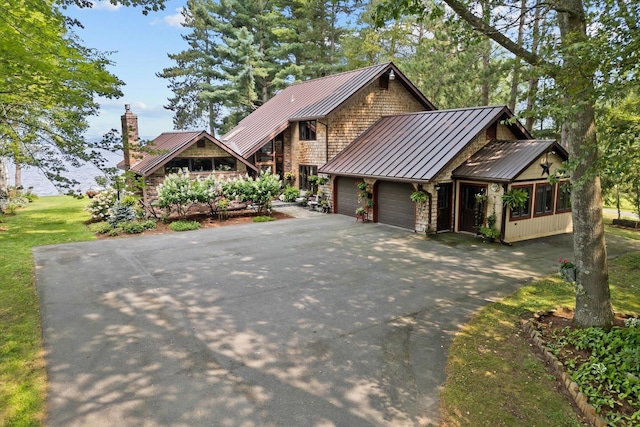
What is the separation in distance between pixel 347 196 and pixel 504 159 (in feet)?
23.8

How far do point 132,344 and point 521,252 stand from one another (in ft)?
38.1

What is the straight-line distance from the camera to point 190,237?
1527 cm

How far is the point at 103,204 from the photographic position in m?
18.7

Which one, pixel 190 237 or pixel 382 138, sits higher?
pixel 382 138

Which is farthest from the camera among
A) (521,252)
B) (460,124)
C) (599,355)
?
(460,124)

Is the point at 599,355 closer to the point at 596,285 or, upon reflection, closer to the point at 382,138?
the point at 596,285

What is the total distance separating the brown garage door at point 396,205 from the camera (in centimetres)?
1612

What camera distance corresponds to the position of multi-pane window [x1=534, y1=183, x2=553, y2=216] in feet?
48.7

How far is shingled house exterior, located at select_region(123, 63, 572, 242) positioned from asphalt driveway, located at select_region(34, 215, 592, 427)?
2.00 m

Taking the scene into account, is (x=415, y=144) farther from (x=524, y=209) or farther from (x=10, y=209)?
(x=10, y=209)

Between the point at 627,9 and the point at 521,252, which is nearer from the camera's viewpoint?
the point at 627,9

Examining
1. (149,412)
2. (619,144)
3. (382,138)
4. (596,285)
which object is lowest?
(149,412)

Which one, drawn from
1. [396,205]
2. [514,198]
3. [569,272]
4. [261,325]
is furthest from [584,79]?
[396,205]

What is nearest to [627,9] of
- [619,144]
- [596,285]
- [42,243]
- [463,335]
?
[619,144]
